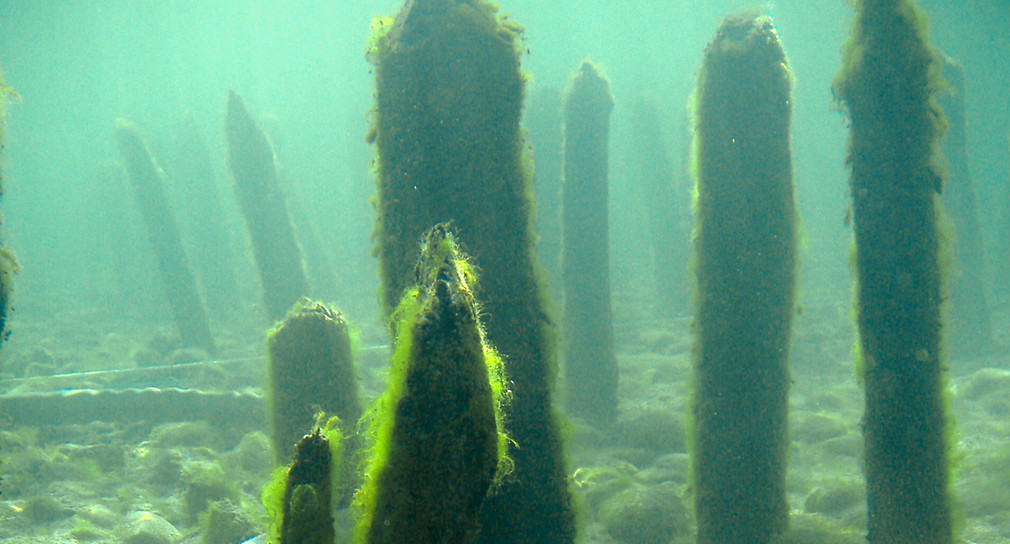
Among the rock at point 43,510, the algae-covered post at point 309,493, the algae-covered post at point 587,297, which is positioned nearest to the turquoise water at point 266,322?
the rock at point 43,510

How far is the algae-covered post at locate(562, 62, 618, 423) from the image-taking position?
11141mm

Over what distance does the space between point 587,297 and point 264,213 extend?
948cm

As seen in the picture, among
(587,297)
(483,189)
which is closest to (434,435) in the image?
(483,189)

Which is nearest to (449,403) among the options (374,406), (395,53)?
(374,406)

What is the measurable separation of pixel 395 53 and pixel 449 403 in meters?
2.85

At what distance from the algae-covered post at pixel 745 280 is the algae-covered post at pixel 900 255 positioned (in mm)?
666

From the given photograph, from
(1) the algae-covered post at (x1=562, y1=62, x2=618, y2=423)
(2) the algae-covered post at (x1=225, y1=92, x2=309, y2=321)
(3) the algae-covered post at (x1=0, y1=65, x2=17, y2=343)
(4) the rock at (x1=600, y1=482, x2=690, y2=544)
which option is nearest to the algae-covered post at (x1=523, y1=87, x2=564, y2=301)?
(1) the algae-covered post at (x1=562, y1=62, x2=618, y2=423)

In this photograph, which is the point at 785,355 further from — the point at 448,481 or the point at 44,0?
the point at 44,0

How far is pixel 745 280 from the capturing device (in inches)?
212

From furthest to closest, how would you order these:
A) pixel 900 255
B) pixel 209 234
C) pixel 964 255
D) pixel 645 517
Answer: pixel 209 234, pixel 964 255, pixel 645 517, pixel 900 255

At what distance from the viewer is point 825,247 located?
38.2 meters

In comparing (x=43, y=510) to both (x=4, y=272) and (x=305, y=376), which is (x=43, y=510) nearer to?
(x=305, y=376)

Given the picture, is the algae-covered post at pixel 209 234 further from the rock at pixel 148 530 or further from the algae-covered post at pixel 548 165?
the rock at pixel 148 530

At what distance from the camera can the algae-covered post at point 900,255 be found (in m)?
4.77
